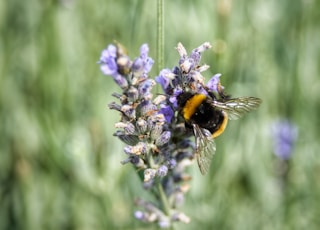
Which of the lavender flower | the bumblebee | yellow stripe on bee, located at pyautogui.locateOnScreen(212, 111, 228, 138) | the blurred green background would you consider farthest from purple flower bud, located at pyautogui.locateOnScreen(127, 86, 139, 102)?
the lavender flower

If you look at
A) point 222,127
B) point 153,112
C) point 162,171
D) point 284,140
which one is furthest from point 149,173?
point 284,140

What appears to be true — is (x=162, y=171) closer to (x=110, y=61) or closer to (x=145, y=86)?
(x=145, y=86)

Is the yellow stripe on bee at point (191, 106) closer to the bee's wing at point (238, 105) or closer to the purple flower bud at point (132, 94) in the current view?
the bee's wing at point (238, 105)

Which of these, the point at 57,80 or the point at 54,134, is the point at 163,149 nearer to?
the point at 54,134

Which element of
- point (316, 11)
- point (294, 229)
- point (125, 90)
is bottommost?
point (294, 229)

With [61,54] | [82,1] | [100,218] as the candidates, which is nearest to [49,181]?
[100,218]

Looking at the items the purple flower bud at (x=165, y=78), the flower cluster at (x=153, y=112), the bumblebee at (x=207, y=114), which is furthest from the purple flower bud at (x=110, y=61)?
the bumblebee at (x=207, y=114)
